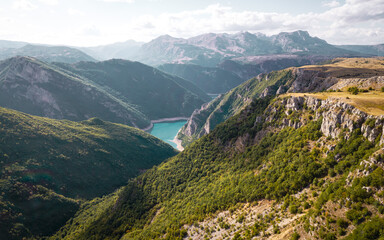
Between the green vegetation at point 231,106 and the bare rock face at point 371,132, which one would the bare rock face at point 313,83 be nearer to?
the bare rock face at point 371,132

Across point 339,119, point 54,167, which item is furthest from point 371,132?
point 54,167

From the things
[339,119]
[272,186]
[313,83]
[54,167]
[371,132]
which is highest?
[313,83]

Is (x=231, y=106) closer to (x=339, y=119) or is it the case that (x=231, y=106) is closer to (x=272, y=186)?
(x=272, y=186)


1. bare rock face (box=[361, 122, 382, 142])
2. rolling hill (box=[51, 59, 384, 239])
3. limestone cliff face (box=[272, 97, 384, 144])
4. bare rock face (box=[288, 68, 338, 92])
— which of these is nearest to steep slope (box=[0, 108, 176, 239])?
rolling hill (box=[51, 59, 384, 239])

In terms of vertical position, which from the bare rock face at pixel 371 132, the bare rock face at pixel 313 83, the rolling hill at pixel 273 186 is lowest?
the rolling hill at pixel 273 186

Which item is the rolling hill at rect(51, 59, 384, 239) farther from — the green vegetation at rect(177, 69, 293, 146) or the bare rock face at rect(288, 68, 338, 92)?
the green vegetation at rect(177, 69, 293, 146)

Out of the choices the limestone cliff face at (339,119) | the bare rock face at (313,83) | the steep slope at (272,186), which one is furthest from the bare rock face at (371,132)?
the bare rock face at (313,83)
